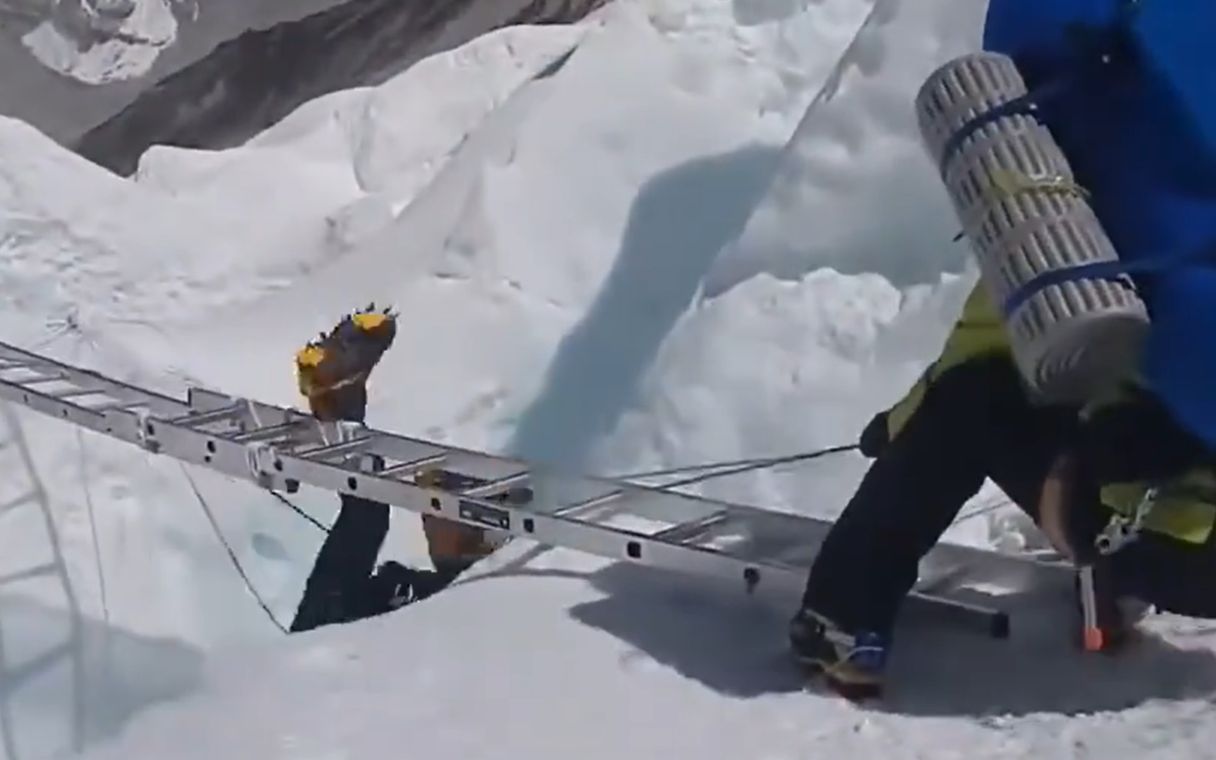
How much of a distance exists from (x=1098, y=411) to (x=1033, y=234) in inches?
6.1

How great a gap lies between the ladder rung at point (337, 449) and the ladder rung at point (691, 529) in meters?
0.51

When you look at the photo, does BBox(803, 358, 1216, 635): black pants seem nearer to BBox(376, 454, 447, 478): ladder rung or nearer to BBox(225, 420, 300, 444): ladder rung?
BBox(376, 454, 447, 478): ladder rung

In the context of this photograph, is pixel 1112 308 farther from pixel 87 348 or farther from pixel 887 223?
pixel 87 348

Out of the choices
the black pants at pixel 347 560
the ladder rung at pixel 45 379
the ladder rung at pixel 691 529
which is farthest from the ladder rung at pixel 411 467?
the ladder rung at pixel 45 379

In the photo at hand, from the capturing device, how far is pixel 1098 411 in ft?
4.33

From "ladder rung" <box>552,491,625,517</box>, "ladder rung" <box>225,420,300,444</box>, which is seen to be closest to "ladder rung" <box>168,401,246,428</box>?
"ladder rung" <box>225,420,300,444</box>

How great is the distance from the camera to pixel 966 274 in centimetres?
243

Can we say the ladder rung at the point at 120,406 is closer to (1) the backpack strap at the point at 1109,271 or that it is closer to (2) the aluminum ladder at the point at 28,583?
(2) the aluminum ladder at the point at 28,583

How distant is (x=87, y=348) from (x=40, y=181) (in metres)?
0.77

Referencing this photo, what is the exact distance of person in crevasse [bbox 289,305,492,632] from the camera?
2.73m

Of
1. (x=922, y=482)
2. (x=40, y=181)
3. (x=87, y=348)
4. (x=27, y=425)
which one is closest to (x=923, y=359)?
(x=922, y=482)

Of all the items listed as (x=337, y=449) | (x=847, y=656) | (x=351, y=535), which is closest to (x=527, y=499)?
(x=337, y=449)

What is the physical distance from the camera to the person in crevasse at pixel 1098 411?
1261 millimetres

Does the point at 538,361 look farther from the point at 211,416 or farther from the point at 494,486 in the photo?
the point at 494,486
